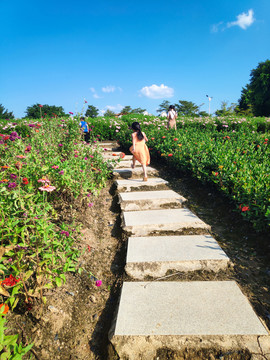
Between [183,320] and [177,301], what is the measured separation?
7.4 inches

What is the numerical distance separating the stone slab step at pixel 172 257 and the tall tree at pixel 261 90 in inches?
1628

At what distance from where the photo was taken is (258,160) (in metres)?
4.52

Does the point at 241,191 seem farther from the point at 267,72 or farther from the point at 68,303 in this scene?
the point at 267,72

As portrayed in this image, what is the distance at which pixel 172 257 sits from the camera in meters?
2.23

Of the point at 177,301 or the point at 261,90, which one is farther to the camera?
the point at 261,90

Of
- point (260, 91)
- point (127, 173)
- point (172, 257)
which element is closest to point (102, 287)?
point (172, 257)

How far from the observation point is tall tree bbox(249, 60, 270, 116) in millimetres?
36719

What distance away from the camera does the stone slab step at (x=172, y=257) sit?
2.15 m

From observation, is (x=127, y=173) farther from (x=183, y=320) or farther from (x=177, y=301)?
(x=183, y=320)

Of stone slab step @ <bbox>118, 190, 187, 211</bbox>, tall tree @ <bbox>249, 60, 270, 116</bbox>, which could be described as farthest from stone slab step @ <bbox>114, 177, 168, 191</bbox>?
tall tree @ <bbox>249, 60, 270, 116</bbox>

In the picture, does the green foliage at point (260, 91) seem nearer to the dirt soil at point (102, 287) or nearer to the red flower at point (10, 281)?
the dirt soil at point (102, 287)

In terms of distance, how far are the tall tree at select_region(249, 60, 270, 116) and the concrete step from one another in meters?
41.9

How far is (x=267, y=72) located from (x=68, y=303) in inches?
1805

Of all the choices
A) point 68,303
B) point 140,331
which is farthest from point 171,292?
point 68,303
